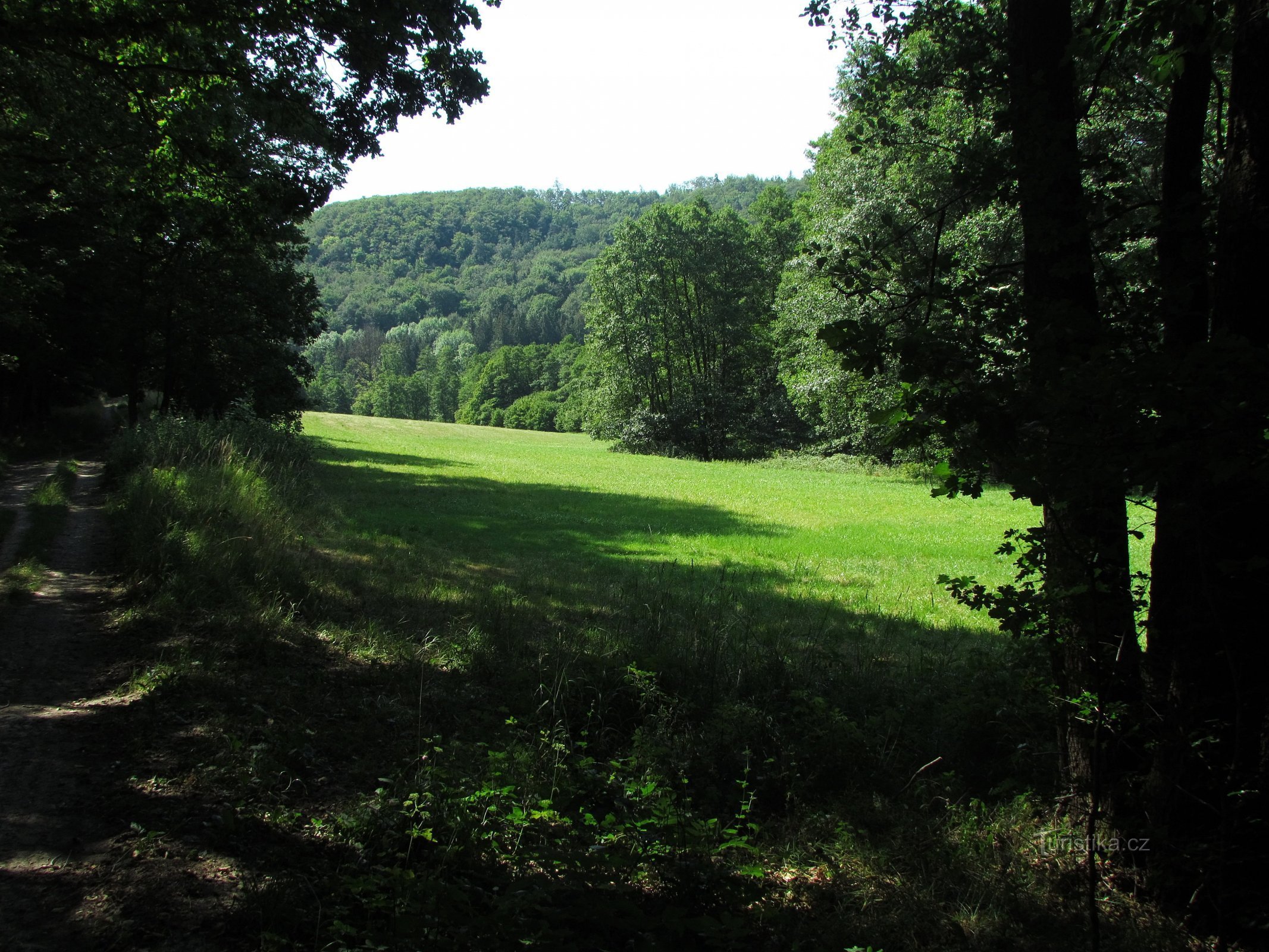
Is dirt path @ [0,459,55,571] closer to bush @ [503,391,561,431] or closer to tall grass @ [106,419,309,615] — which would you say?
tall grass @ [106,419,309,615]

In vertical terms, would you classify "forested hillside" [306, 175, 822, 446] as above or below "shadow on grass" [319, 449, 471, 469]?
above

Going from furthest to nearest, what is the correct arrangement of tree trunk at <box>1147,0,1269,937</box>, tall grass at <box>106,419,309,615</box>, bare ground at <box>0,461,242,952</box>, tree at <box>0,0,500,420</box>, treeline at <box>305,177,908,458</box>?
treeline at <box>305,177,908,458</box> < tree at <box>0,0,500,420</box> < tall grass at <box>106,419,309,615</box> < bare ground at <box>0,461,242,952</box> < tree trunk at <box>1147,0,1269,937</box>

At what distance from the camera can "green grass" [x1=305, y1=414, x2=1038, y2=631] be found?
1208 cm

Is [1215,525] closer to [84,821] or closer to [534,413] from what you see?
[84,821]

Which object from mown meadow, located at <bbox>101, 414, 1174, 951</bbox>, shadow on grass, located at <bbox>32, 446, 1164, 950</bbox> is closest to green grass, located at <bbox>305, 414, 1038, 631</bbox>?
mown meadow, located at <bbox>101, 414, 1174, 951</bbox>

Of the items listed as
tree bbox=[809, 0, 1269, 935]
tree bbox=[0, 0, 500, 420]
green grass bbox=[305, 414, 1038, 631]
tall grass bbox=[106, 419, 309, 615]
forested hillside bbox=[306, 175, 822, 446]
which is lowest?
green grass bbox=[305, 414, 1038, 631]

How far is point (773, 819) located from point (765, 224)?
54489mm

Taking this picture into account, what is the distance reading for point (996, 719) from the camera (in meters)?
5.61

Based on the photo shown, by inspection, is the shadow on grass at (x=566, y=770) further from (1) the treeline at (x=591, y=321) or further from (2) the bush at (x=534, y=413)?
(2) the bush at (x=534, y=413)

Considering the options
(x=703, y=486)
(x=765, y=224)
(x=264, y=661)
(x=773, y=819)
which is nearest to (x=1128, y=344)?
(x=773, y=819)

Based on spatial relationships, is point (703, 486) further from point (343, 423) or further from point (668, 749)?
point (343, 423)

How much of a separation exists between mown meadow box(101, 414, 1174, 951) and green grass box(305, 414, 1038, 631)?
974 mm

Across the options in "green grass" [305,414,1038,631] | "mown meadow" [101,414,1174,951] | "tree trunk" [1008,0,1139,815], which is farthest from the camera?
"green grass" [305,414,1038,631]

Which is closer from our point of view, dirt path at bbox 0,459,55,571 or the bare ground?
the bare ground
